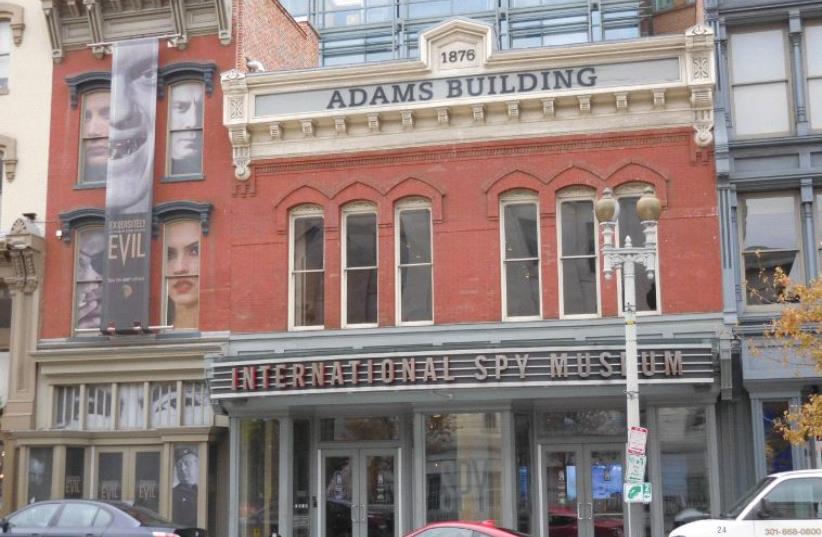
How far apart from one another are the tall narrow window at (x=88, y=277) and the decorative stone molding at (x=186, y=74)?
357cm

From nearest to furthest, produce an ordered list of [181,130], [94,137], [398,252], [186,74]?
[398,252], [181,130], [186,74], [94,137]

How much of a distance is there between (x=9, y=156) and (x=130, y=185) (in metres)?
3.41

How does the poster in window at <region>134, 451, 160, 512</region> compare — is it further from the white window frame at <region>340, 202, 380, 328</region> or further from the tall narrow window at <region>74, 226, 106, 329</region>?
the white window frame at <region>340, 202, 380, 328</region>

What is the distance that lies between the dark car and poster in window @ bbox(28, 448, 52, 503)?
5.65 m

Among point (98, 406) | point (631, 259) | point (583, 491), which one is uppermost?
point (631, 259)

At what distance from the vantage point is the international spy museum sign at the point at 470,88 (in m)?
21.2

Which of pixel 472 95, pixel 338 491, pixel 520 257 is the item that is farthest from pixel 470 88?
pixel 338 491

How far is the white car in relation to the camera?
13562mm

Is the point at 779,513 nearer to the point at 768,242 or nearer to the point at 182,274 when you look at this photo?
the point at 768,242

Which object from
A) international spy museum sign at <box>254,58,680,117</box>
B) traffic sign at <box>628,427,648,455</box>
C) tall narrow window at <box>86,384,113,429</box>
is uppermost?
international spy museum sign at <box>254,58,680,117</box>

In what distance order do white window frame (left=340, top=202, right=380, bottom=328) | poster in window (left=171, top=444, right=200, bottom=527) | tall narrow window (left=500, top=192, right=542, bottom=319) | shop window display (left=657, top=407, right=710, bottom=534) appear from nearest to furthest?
1. shop window display (left=657, top=407, right=710, bottom=534)
2. tall narrow window (left=500, top=192, right=542, bottom=319)
3. white window frame (left=340, top=202, right=380, bottom=328)
4. poster in window (left=171, top=444, right=200, bottom=527)

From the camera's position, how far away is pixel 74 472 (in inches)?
918

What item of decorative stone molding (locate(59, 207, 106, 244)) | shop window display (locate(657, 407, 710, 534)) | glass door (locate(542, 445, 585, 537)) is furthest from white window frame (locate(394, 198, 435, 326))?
decorative stone molding (locate(59, 207, 106, 244))

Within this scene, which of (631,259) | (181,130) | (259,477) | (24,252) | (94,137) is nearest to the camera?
(631,259)
